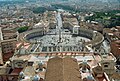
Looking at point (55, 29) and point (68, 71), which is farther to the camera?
point (55, 29)

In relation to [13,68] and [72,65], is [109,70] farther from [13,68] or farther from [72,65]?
[13,68]

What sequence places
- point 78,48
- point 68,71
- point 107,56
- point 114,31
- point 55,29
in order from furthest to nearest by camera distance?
point 55,29 < point 114,31 < point 78,48 < point 107,56 < point 68,71

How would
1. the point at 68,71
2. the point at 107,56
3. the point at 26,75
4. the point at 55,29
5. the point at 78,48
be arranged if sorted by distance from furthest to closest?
the point at 55,29, the point at 78,48, the point at 107,56, the point at 26,75, the point at 68,71

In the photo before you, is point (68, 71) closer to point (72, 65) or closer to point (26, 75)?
point (72, 65)

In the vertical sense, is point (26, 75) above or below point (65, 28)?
above

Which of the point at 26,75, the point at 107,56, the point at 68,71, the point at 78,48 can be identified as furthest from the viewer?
the point at 78,48

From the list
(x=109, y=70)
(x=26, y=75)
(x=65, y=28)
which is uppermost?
(x=26, y=75)

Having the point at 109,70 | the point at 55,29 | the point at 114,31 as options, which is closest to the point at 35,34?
the point at 55,29

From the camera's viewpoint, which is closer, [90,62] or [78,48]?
[90,62]

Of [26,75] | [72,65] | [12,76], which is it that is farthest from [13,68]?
[72,65]
